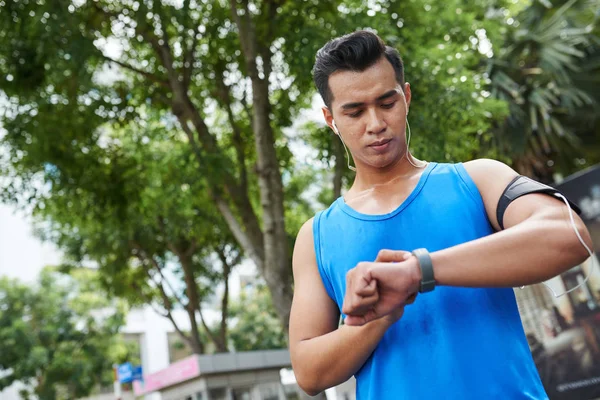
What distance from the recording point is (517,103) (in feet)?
40.6

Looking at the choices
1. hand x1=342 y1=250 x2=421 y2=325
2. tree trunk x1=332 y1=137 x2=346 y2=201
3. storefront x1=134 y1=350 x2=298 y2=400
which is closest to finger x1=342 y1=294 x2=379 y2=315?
hand x1=342 y1=250 x2=421 y2=325

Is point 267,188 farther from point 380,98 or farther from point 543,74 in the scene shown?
point 380,98

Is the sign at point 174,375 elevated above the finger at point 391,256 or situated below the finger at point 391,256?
above

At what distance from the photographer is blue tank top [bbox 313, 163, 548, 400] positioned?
1414 millimetres

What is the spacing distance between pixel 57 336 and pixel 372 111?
90.1 ft

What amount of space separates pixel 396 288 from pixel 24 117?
9.42m

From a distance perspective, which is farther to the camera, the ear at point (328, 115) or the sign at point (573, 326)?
the sign at point (573, 326)

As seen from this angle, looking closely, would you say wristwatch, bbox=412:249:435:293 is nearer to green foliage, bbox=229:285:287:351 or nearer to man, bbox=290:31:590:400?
man, bbox=290:31:590:400

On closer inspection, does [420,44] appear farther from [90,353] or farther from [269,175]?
[90,353]

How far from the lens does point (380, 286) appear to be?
4.01ft

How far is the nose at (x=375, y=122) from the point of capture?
159 centimetres

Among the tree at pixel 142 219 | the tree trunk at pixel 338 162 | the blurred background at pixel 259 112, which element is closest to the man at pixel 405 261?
the blurred background at pixel 259 112

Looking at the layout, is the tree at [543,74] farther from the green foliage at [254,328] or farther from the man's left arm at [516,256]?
the green foliage at [254,328]

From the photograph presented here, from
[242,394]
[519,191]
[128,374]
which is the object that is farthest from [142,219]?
[519,191]
